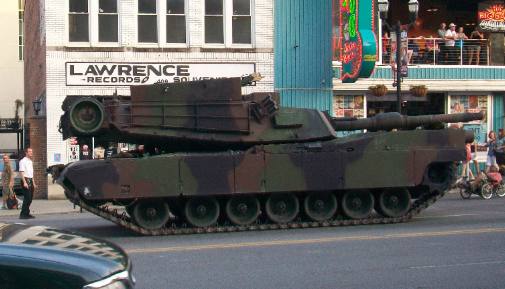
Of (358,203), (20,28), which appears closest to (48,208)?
(358,203)

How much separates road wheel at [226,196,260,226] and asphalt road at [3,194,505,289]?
473 mm

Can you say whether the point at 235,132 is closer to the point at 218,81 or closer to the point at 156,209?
the point at 218,81

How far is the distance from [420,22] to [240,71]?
833 centimetres

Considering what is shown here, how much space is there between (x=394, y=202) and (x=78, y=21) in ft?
41.8

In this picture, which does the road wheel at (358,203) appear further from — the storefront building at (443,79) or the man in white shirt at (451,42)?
the man in white shirt at (451,42)

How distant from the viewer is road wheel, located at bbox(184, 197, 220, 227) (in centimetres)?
1389

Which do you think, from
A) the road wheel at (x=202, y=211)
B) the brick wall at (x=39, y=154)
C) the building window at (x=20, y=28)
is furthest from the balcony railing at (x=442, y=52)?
the building window at (x=20, y=28)

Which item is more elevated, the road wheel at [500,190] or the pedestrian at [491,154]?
the pedestrian at [491,154]

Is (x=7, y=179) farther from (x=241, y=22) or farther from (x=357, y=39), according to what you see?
(x=357, y=39)

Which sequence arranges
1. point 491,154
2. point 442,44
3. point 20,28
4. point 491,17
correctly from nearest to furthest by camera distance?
point 491,154
point 442,44
point 491,17
point 20,28

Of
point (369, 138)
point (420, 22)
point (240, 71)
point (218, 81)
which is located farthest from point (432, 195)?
point (420, 22)

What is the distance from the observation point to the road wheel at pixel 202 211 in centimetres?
1389

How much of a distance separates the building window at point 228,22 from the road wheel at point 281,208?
10770 millimetres

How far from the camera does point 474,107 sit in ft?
87.9
